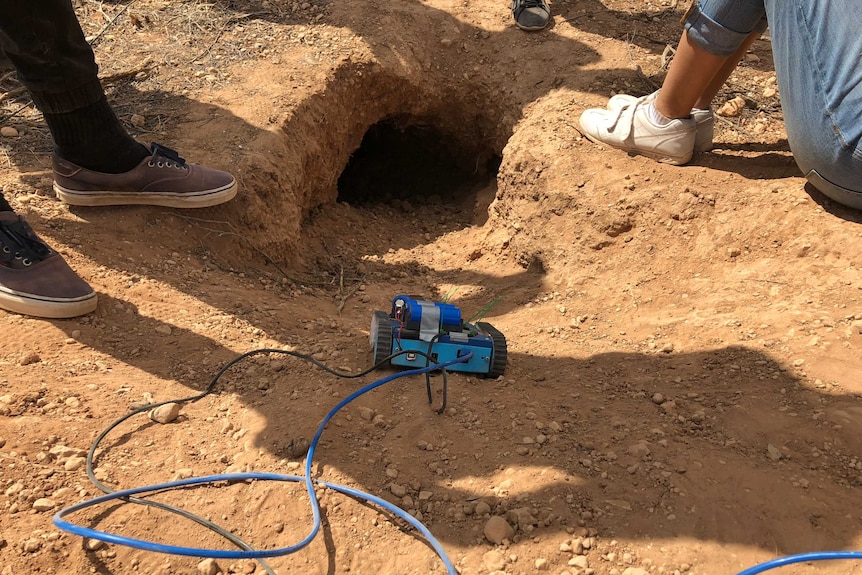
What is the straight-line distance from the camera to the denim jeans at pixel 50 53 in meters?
2.30

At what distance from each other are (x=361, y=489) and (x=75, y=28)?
6.68ft

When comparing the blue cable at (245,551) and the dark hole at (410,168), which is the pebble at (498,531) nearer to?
the blue cable at (245,551)

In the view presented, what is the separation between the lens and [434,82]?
4500 millimetres

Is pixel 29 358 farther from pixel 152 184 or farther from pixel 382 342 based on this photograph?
pixel 382 342

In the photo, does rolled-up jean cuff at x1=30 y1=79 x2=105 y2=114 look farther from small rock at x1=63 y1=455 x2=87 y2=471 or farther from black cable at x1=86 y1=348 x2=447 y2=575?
small rock at x1=63 y1=455 x2=87 y2=471

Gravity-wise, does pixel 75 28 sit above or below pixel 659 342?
above

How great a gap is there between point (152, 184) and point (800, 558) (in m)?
2.82

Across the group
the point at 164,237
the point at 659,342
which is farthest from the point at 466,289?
the point at 164,237

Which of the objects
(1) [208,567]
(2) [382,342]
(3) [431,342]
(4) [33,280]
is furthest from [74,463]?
(3) [431,342]

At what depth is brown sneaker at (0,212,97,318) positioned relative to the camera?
7.71 feet

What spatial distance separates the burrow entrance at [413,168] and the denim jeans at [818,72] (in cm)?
231

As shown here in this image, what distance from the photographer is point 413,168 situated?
5.49m

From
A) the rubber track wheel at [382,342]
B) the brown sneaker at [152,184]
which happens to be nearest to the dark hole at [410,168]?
the brown sneaker at [152,184]

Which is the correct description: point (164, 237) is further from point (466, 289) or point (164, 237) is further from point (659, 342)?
point (659, 342)
